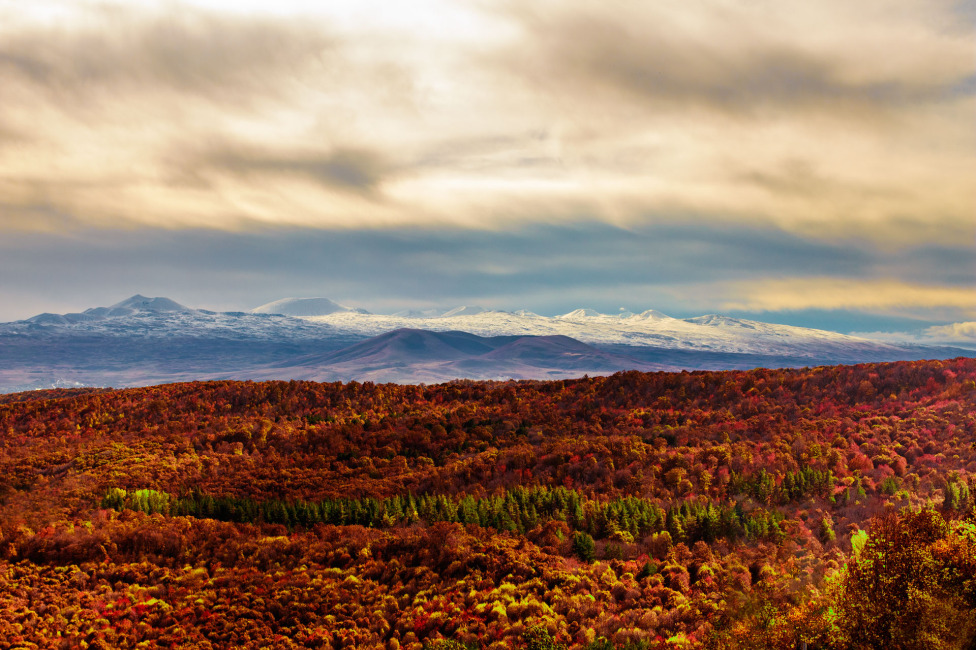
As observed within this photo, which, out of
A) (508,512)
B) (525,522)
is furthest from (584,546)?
(508,512)

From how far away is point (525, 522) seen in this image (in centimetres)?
3203

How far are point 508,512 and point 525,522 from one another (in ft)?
4.88

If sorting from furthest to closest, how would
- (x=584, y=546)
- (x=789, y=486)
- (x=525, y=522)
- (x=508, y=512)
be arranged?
1. (x=508, y=512)
2. (x=789, y=486)
3. (x=525, y=522)
4. (x=584, y=546)

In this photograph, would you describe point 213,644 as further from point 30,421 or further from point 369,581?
point 30,421

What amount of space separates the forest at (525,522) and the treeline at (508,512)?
6.3 inches

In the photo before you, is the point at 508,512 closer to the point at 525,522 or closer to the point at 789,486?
the point at 525,522

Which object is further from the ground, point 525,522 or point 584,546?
point 584,546

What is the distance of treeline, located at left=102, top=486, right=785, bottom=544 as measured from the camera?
28.9m

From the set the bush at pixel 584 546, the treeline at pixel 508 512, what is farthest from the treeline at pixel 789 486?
the bush at pixel 584 546

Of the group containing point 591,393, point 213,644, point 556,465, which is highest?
point 591,393

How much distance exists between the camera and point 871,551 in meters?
20.0

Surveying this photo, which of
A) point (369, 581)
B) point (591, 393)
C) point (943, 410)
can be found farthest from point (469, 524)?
point (943, 410)

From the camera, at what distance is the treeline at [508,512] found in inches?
1137

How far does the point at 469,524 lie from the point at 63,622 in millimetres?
18150
